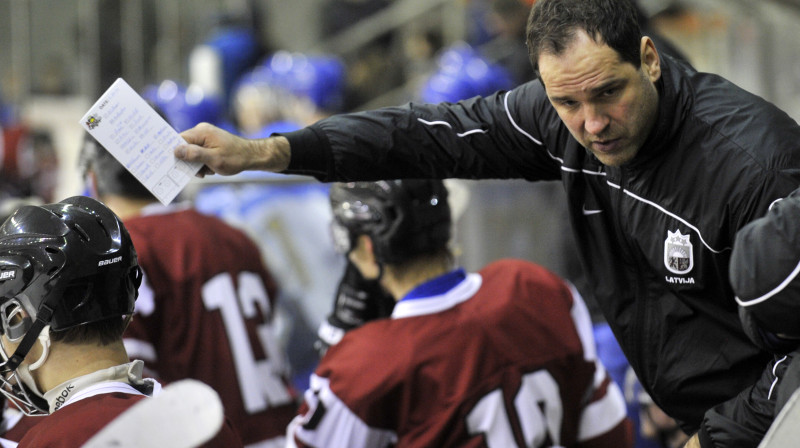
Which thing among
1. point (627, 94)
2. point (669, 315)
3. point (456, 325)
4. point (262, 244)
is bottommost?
point (262, 244)

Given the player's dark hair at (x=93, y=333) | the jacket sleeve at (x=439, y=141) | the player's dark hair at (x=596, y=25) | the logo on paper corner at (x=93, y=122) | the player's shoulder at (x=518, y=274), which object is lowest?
the player's shoulder at (x=518, y=274)

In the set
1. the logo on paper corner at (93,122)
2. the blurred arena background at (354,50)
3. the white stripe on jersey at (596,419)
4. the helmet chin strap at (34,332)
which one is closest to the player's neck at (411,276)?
the white stripe on jersey at (596,419)

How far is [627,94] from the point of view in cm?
241

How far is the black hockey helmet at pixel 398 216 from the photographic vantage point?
10.9 feet

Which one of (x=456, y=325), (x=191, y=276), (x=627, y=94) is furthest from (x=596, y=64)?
(x=191, y=276)

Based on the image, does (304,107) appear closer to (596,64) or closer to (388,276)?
(388,276)

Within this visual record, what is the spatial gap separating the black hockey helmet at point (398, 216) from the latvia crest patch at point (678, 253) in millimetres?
1004

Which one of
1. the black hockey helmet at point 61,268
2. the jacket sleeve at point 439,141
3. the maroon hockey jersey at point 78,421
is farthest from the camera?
the jacket sleeve at point 439,141

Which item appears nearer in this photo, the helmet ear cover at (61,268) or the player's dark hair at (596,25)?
the helmet ear cover at (61,268)

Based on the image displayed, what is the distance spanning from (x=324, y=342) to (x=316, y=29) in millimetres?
8853

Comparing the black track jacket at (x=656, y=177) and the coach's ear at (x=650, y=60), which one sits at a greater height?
the coach's ear at (x=650, y=60)

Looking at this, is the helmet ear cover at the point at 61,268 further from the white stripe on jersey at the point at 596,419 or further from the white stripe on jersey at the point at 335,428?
the white stripe on jersey at the point at 596,419

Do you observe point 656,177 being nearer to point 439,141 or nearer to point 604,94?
point 604,94

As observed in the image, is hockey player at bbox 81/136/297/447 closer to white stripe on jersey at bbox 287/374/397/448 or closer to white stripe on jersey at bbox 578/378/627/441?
white stripe on jersey at bbox 287/374/397/448
